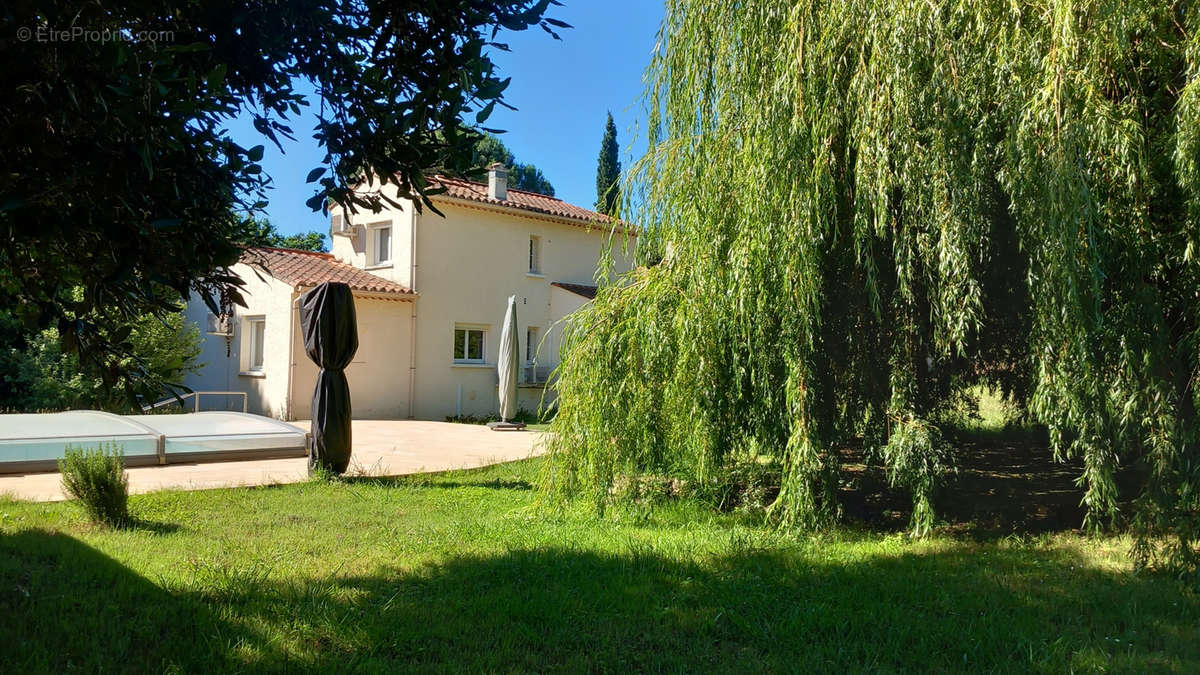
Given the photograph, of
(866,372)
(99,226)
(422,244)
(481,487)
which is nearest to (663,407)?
(866,372)

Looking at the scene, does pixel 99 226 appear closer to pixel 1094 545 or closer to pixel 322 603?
pixel 322 603

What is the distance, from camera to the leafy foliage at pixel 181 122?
10.2ft

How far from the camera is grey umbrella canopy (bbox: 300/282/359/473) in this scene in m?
9.76

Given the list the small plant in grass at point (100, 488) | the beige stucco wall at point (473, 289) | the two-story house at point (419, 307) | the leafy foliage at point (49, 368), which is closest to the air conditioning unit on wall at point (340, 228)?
the two-story house at point (419, 307)

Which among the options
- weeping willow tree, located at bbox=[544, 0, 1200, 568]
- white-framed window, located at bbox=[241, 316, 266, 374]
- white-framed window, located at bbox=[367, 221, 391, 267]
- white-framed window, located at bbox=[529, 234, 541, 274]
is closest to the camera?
weeping willow tree, located at bbox=[544, 0, 1200, 568]

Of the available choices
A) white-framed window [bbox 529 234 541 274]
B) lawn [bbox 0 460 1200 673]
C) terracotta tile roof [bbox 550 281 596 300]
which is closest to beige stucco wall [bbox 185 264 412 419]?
white-framed window [bbox 529 234 541 274]

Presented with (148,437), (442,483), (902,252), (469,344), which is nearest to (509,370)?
(469,344)

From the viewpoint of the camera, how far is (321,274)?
19562 mm

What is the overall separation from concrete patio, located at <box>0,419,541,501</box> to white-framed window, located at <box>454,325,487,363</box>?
3.89 m

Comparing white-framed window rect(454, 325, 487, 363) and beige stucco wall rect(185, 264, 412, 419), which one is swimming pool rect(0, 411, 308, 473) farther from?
white-framed window rect(454, 325, 487, 363)

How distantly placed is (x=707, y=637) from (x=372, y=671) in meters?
1.76

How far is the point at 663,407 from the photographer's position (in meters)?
7.26

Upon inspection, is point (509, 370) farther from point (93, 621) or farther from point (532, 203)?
point (93, 621)

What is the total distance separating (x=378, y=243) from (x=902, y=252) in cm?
1760
